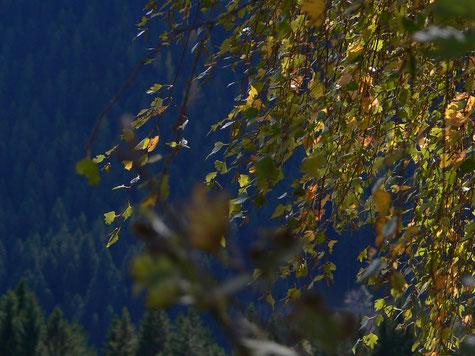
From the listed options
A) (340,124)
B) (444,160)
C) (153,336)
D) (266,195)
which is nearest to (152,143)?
(266,195)

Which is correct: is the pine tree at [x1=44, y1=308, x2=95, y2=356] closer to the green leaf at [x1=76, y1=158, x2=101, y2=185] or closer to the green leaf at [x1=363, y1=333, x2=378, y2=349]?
the green leaf at [x1=363, y1=333, x2=378, y2=349]

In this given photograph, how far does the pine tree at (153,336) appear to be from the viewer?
85.4ft

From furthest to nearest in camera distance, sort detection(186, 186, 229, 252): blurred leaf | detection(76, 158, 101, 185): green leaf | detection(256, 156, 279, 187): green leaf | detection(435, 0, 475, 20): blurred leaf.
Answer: detection(256, 156, 279, 187): green leaf, detection(76, 158, 101, 185): green leaf, detection(435, 0, 475, 20): blurred leaf, detection(186, 186, 229, 252): blurred leaf

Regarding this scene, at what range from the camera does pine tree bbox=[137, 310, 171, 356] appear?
26031 millimetres

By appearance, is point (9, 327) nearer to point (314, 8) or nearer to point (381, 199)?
point (314, 8)

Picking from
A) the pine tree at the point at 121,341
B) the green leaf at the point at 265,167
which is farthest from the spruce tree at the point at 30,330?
the green leaf at the point at 265,167

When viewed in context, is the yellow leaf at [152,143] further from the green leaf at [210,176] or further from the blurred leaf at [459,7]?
the blurred leaf at [459,7]

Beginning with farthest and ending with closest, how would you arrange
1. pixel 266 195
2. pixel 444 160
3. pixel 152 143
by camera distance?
pixel 152 143, pixel 444 160, pixel 266 195

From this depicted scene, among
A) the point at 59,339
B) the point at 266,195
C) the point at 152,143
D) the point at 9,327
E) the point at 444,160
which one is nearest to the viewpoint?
the point at 266,195

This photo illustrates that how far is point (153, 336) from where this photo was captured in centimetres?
2623

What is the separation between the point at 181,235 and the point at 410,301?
2.25m

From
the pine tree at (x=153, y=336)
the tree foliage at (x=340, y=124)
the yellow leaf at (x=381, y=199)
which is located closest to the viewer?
the yellow leaf at (x=381, y=199)

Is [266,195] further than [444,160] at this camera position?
No

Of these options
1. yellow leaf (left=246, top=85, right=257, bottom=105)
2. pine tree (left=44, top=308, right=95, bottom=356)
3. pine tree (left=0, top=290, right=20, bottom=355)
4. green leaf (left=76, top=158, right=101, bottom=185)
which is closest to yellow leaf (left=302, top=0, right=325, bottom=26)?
yellow leaf (left=246, top=85, right=257, bottom=105)
